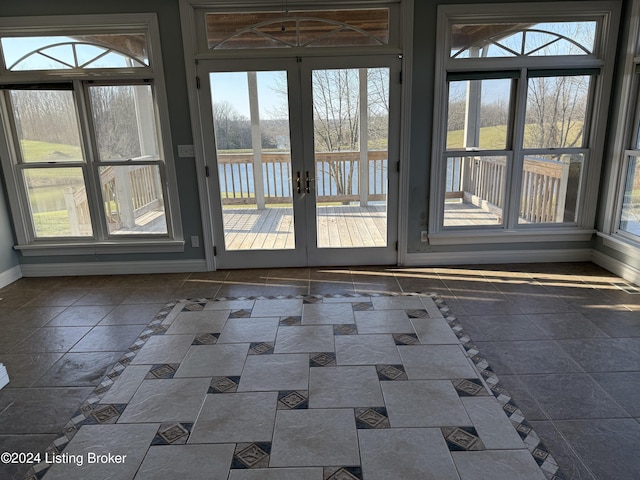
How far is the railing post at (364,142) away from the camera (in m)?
3.99

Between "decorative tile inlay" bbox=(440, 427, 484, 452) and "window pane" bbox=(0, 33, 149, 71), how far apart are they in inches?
151

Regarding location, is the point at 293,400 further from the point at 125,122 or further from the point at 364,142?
the point at 125,122

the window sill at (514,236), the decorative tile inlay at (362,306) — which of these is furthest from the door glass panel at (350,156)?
the decorative tile inlay at (362,306)

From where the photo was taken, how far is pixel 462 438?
1.99 meters

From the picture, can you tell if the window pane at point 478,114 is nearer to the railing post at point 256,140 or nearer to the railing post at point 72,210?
the railing post at point 256,140

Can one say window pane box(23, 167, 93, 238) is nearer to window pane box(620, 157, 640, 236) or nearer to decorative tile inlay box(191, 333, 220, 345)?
decorative tile inlay box(191, 333, 220, 345)

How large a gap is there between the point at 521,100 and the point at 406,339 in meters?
2.61

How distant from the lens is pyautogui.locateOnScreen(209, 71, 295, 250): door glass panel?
157 inches

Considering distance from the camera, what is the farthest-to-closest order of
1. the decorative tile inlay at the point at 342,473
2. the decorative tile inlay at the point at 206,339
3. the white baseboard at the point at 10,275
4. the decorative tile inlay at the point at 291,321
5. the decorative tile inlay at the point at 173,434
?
the white baseboard at the point at 10,275
the decorative tile inlay at the point at 291,321
the decorative tile inlay at the point at 206,339
the decorative tile inlay at the point at 173,434
the decorative tile inlay at the point at 342,473

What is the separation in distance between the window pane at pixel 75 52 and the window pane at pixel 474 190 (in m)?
3.11

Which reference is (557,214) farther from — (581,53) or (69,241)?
(69,241)

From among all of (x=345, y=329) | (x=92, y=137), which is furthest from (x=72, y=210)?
(x=345, y=329)

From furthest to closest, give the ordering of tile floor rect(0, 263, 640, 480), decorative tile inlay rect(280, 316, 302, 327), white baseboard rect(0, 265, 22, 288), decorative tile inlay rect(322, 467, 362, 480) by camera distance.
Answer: white baseboard rect(0, 265, 22, 288), decorative tile inlay rect(280, 316, 302, 327), tile floor rect(0, 263, 640, 480), decorative tile inlay rect(322, 467, 362, 480)

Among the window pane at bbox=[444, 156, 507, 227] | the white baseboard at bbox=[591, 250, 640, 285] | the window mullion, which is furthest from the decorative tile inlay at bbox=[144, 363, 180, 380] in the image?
the white baseboard at bbox=[591, 250, 640, 285]
